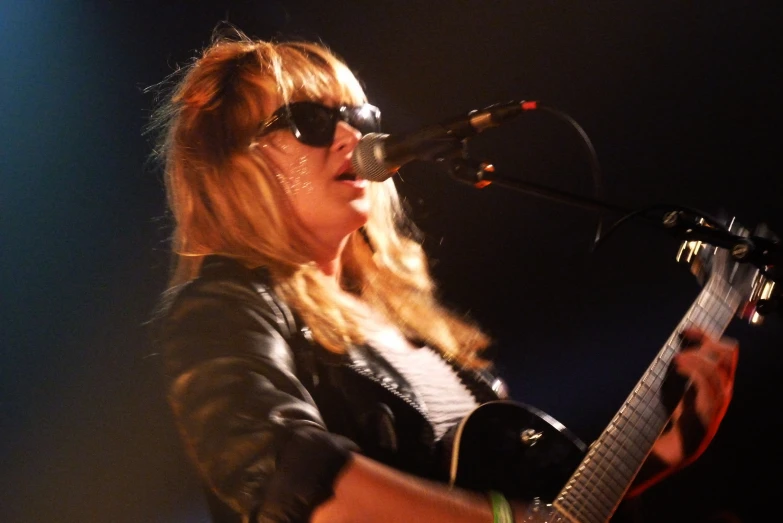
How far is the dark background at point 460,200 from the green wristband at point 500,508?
37cm

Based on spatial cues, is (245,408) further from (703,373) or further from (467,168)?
(703,373)

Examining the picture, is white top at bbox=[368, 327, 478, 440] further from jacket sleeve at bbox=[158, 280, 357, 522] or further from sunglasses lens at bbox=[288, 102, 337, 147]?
sunglasses lens at bbox=[288, 102, 337, 147]

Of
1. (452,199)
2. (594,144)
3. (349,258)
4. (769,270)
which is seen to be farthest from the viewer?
(594,144)

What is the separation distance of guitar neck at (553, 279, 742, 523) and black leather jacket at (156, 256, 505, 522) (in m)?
0.26

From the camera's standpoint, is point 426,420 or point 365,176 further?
point 426,420

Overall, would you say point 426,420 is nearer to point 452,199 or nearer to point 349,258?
point 349,258

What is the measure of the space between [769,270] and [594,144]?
0.80 m

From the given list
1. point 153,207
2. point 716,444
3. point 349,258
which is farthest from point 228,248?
point 716,444

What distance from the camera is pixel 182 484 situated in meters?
1.37

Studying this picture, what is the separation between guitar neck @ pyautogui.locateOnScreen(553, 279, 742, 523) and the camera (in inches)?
55.7

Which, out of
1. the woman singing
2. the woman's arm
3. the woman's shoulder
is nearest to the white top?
the woman singing

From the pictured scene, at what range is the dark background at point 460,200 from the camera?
54.9 inches

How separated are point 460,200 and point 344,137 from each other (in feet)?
1.26

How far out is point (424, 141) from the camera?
4.15 feet
